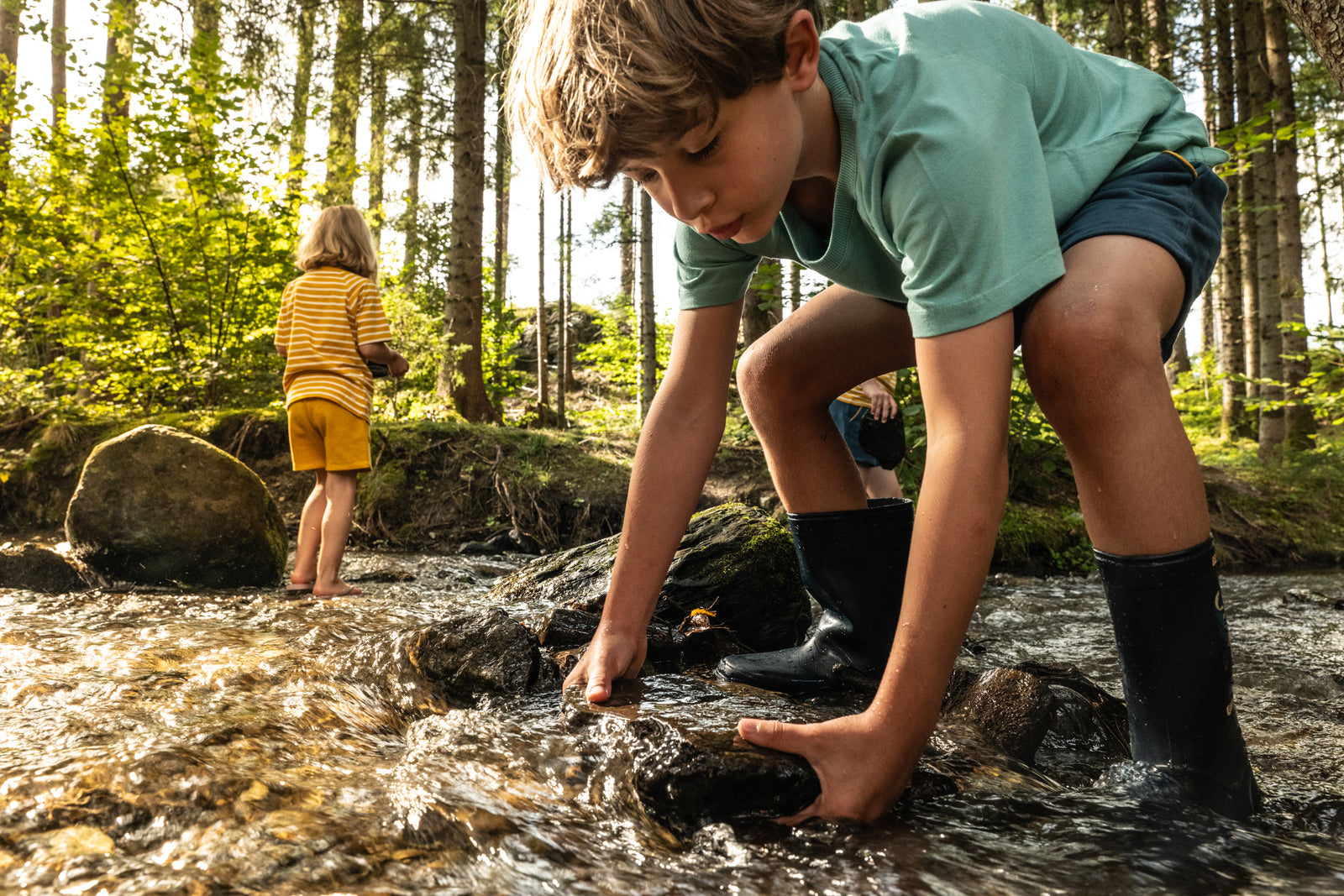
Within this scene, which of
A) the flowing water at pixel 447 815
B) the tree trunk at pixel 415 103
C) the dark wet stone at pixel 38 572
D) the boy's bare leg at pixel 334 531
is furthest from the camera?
the tree trunk at pixel 415 103

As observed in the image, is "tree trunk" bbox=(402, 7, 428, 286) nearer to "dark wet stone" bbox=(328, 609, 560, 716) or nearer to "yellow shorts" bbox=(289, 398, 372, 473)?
"yellow shorts" bbox=(289, 398, 372, 473)

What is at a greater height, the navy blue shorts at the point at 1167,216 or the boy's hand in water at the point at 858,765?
the navy blue shorts at the point at 1167,216

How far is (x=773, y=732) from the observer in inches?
54.4

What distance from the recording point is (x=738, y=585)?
279 centimetres

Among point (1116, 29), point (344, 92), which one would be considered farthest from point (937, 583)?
point (344, 92)

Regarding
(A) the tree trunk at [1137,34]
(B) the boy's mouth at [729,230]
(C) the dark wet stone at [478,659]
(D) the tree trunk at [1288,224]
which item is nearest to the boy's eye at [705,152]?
(B) the boy's mouth at [729,230]

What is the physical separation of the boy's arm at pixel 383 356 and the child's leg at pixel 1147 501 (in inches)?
150

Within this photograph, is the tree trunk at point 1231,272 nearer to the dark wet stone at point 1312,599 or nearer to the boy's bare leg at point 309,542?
the dark wet stone at point 1312,599

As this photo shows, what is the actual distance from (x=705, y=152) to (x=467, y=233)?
9.04 metres

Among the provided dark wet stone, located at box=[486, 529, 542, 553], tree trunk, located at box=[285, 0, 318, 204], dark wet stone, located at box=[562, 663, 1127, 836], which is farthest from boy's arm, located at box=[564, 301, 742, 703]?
tree trunk, located at box=[285, 0, 318, 204]

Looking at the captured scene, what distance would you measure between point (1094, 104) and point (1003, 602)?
321 cm

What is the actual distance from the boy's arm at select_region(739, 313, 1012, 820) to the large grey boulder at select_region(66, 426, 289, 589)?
388 centimetres

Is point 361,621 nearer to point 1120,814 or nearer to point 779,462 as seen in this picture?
point 779,462

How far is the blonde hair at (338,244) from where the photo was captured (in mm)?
4770
